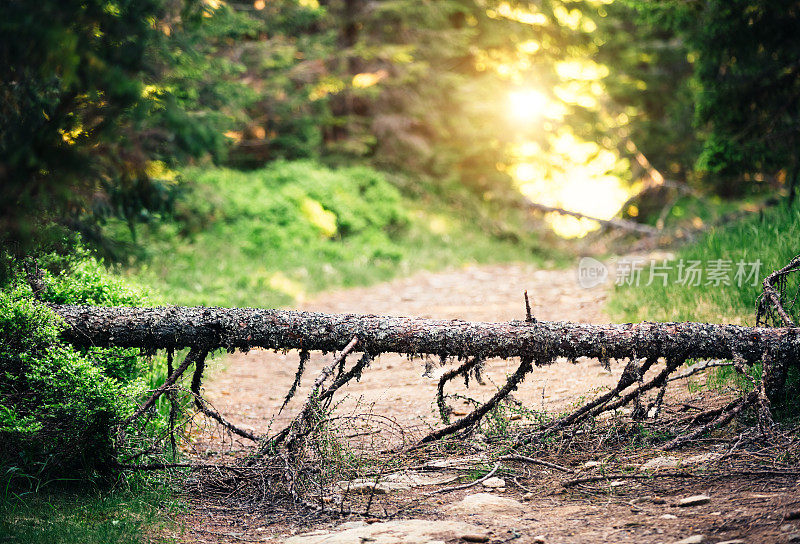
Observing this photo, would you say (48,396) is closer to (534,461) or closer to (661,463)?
(534,461)

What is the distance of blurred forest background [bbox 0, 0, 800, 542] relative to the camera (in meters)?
2.87

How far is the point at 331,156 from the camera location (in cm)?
1500

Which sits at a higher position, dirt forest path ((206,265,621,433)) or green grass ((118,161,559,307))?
green grass ((118,161,559,307))

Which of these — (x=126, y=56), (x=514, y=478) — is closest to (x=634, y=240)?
(x=514, y=478)

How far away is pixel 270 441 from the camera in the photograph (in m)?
3.68

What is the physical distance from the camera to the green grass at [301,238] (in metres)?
9.27

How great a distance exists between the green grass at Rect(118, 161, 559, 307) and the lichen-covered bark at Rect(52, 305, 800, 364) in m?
3.66

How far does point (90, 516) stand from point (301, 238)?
9.02 metres

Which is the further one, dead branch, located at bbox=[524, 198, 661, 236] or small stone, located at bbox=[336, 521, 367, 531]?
dead branch, located at bbox=[524, 198, 661, 236]

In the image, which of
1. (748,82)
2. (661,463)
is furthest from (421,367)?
(748,82)

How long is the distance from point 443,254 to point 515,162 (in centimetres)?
462
